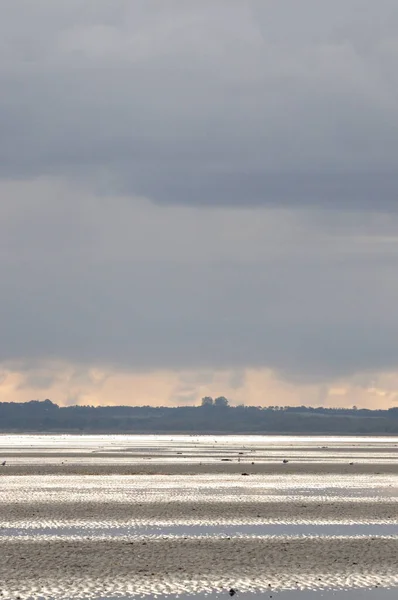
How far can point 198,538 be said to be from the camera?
3123cm

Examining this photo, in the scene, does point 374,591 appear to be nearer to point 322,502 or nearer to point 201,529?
point 201,529

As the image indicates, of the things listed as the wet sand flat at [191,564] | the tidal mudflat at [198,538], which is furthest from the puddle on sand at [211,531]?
the wet sand flat at [191,564]

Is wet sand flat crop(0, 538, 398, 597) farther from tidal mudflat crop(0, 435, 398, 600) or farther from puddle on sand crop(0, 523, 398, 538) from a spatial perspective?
puddle on sand crop(0, 523, 398, 538)

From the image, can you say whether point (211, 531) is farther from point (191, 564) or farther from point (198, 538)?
point (191, 564)

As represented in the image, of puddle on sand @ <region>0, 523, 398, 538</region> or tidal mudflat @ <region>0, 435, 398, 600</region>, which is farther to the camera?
puddle on sand @ <region>0, 523, 398, 538</region>

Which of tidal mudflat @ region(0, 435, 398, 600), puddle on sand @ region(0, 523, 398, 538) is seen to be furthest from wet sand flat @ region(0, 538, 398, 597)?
puddle on sand @ region(0, 523, 398, 538)

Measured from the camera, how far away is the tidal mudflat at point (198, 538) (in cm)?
2308

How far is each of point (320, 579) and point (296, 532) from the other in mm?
9018

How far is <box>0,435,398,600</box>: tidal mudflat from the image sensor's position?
2308cm

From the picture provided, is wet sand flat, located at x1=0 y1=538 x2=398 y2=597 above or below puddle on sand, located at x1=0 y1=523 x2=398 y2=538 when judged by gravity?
below

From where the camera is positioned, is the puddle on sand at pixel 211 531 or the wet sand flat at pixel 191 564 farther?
the puddle on sand at pixel 211 531

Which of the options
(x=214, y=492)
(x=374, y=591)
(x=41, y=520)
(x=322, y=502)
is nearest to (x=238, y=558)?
(x=374, y=591)

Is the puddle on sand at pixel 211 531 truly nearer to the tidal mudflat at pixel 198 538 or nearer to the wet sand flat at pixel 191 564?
the tidal mudflat at pixel 198 538

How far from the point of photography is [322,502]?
1747 inches
